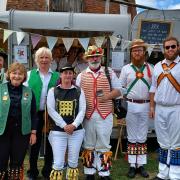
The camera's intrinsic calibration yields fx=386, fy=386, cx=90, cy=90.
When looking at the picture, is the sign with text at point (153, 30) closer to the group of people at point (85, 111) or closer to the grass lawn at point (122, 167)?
the group of people at point (85, 111)

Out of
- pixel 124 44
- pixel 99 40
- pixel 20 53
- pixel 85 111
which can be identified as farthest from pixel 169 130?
pixel 20 53

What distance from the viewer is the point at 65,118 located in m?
4.90

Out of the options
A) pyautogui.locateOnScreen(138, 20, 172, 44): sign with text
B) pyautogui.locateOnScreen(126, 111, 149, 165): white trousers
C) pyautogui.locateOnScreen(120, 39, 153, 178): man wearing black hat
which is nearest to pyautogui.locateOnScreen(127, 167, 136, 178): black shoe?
pyautogui.locateOnScreen(120, 39, 153, 178): man wearing black hat

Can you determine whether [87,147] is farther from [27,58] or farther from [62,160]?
[27,58]

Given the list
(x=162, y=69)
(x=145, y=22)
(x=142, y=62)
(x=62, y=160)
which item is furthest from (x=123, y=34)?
(x=62, y=160)

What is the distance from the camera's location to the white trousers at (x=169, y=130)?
16.9 ft

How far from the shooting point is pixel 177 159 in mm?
5168

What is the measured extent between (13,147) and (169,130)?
2089 mm

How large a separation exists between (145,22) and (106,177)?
3266 mm

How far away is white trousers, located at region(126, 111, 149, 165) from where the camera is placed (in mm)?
5758

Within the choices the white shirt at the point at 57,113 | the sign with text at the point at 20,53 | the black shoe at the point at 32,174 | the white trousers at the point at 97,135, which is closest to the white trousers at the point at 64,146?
the white shirt at the point at 57,113

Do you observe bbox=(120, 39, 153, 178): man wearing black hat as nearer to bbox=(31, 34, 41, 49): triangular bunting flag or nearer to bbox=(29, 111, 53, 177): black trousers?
bbox=(29, 111, 53, 177): black trousers

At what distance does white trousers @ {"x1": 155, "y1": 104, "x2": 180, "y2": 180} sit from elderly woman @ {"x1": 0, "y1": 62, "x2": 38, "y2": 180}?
1.76m

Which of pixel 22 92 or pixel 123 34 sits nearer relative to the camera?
pixel 22 92
